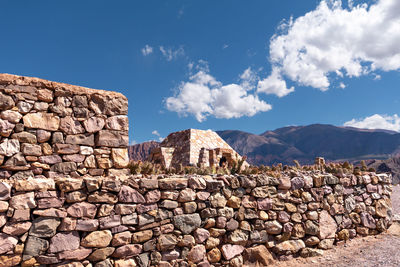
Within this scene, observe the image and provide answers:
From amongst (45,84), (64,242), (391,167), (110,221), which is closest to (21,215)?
(64,242)

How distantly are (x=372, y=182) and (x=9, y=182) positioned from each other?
27.4 ft

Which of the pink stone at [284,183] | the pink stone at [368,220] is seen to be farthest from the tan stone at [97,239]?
the pink stone at [368,220]

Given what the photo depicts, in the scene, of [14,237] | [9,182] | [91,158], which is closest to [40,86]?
[91,158]

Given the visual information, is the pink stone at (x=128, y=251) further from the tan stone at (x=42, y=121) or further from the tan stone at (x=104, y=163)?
the tan stone at (x=42, y=121)

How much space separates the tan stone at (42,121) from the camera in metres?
5.16

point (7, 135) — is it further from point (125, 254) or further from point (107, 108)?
point (125, 254)

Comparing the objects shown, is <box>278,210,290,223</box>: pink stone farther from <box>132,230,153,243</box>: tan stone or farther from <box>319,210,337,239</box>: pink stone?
<box>132,230,153,243</box>: tan stone

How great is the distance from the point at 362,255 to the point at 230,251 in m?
3.12

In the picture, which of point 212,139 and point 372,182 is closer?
point 372,182

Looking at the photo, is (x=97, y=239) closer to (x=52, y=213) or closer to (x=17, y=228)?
(x=52, y=213)

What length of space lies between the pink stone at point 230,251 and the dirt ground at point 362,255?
88cm

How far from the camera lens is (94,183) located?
168 inches

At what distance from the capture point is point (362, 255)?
604cm

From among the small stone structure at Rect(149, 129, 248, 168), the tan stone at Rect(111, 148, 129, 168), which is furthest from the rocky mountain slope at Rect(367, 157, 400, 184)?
the tan stone at Rect(111, 148, 129, 168)
